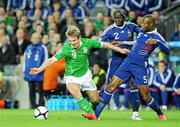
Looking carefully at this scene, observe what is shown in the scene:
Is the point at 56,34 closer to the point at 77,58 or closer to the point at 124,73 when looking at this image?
the point at 77,58

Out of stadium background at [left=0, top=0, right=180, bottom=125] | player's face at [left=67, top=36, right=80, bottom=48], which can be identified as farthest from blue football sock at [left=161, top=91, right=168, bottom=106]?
player's face at [left=67, top=36, right=80, bottom=48]

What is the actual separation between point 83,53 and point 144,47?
1326mm

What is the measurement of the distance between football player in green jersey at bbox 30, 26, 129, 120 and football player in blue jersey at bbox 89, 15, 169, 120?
0.91ft

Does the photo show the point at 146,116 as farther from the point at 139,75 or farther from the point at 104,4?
the point at 104,4

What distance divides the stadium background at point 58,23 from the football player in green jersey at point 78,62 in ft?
19.8

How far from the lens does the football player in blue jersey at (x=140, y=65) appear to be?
16.1 metres

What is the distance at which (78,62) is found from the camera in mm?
16422

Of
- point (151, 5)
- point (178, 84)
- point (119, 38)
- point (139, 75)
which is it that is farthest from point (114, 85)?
point (151, 5)

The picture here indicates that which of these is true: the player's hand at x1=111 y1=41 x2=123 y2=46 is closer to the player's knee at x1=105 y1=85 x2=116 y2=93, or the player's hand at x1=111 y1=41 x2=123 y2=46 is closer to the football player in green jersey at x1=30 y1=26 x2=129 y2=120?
the football player in green jersey at x1=30 y1=26 x2=129 y2=120

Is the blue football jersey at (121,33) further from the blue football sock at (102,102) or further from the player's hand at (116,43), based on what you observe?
the blue football sock at (102,102)

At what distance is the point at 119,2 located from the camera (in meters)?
26.3

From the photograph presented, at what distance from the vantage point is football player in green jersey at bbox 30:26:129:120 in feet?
52.6

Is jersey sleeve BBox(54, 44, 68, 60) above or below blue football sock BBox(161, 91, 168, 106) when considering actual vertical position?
above

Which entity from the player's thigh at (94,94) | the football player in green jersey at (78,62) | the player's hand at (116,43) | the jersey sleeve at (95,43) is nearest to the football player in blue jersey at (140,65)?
the football player in green jersey at (78,62)
